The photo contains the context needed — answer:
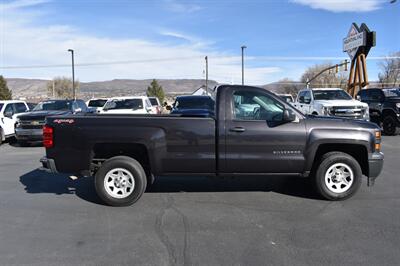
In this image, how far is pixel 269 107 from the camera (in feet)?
20.6

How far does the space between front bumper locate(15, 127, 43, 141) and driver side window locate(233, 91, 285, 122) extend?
9.53 m

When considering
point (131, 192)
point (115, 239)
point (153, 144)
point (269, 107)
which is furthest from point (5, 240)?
point (269, 107)

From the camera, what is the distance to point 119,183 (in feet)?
20.2

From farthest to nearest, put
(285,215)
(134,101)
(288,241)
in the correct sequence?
1. (134,101)
2. (285,215)
3. (288,241)

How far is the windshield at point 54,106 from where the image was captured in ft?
52.0

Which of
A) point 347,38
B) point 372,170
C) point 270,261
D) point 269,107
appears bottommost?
point 270,261

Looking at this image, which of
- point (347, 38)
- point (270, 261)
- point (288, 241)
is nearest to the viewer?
point (270, 261)

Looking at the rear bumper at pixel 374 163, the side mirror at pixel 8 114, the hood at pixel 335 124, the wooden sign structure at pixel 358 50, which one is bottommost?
the rear bumper at pixel 374 163

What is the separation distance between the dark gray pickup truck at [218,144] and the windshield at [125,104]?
33.2ft

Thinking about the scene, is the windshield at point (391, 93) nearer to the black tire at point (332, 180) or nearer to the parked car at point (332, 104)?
the parked car at point (332, 104)

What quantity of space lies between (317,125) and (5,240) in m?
4.71

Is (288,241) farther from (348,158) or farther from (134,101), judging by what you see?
(134,101)

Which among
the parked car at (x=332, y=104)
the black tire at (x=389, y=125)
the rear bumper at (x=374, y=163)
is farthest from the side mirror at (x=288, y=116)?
the black tire at (x=389, y=125)

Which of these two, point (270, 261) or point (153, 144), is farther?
point (153, 144)
